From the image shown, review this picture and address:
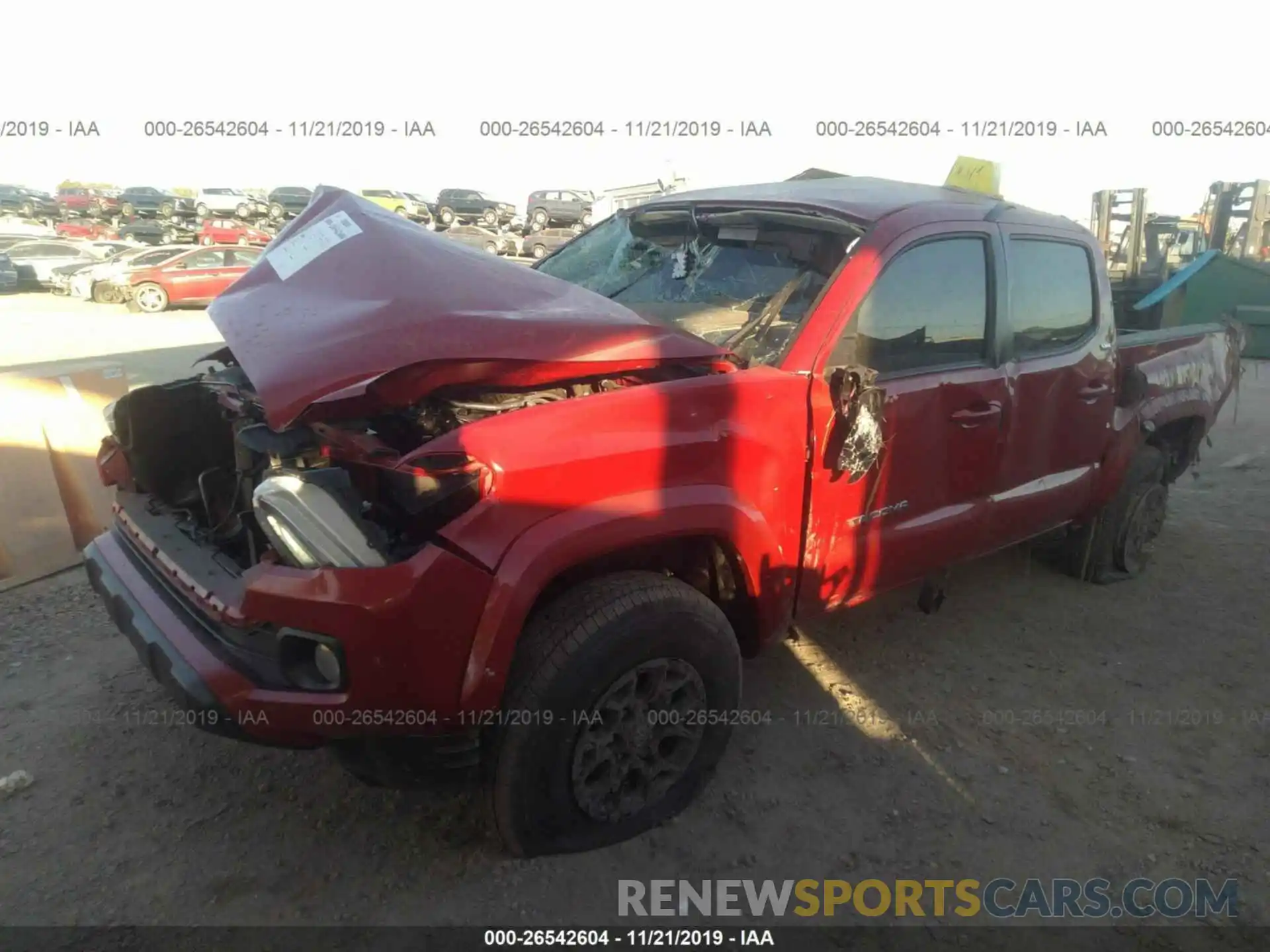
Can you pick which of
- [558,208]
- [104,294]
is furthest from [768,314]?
[558,208]

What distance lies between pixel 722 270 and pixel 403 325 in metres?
1.38

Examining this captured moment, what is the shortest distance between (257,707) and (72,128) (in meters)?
20.5

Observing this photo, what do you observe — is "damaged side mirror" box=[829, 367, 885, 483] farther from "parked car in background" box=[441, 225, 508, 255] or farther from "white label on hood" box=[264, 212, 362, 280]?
"parked car in background" box=[441, 225, 508, 255]

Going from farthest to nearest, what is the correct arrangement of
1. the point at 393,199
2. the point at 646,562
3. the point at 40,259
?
the point at 393,199 < the point at 40,259 < the point at 646,562

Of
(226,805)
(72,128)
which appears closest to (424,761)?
(226,805)

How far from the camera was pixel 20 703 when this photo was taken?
3.15m

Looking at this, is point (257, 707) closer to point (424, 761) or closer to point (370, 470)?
point (424, 761)

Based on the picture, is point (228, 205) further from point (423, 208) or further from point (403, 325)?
point (403, 325)

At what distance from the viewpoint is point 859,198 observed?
10.4ft

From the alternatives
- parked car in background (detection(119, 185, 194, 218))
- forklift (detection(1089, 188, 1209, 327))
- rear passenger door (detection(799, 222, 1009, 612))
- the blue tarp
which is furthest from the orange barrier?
parked car in background (detection(119, 185, 194, 218))

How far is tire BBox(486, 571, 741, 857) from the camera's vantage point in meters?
2.20

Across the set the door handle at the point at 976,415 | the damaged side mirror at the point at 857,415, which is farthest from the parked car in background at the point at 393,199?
the damaged side mirror at the point at 857,415

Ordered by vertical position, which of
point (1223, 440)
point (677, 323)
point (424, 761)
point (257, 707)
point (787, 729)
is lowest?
point (1223, 440)

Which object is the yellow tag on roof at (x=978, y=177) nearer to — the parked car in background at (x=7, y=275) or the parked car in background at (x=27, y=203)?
the parked car in background at (x=7, y=275)
